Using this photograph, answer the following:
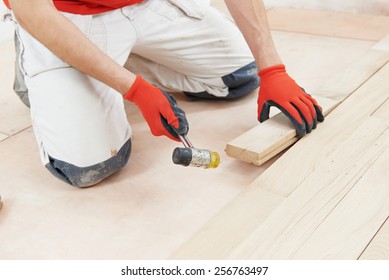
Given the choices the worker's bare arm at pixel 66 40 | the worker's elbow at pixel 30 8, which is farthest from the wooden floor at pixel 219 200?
the worker's elbow at pixel 30 8

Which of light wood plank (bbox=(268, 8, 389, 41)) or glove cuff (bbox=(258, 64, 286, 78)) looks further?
light wood plank (bbox=(268, 8, 389, 41))

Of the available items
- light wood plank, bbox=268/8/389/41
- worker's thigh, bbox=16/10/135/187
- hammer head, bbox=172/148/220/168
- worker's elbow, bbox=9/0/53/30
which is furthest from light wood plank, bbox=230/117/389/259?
light wood plank, bbox=268/8/389/41

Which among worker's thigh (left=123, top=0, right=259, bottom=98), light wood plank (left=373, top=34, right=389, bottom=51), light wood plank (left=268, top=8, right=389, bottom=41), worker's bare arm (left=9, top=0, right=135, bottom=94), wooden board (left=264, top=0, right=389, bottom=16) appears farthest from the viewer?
wooden board (left=264, top=0, right=389, bottom=16)

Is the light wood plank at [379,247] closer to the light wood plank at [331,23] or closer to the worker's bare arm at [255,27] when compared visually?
the worker's bare arm at [255,27]

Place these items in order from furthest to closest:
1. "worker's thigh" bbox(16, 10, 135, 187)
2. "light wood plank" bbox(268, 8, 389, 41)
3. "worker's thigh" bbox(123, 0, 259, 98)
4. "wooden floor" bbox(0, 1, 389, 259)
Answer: "light wood plank" bbox(268, 8, 389, 41), "worker's thigh" bbox(123, 0, 259, 98), "worker's thigh" bbox(16, 10, 135, 187), "wooden floor" bbox(0, 1, 389, 259)

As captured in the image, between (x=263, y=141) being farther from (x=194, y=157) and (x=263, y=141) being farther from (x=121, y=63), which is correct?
(x=121, y=63)

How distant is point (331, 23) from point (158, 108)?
1.82 metres

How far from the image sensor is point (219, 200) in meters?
1.73

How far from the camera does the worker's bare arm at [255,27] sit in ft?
6.69

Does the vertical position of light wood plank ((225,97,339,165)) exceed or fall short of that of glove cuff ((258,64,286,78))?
it falls short

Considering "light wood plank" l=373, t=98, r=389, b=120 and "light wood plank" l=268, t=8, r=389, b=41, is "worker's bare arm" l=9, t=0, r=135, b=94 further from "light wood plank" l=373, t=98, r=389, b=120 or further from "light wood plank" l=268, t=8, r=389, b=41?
"light wood plank" l=268, t=8, r=389, b=41

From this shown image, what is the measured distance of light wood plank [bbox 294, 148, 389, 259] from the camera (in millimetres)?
1388

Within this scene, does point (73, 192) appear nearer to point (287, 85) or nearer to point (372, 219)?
point (287, 85)

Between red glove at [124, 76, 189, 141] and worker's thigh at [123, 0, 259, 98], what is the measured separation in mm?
473
